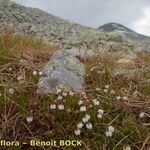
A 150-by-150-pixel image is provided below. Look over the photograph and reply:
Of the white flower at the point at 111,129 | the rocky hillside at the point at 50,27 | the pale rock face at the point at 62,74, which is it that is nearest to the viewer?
the white flower at the point at 111,129

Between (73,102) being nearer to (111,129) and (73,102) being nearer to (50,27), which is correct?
(111,129)

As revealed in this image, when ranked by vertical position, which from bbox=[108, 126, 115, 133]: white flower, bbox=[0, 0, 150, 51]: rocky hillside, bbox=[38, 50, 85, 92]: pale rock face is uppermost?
bbox=[38, 50, 85, 92]: pale rock face

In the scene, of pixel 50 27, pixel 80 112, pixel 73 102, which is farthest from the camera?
pixel 50 27

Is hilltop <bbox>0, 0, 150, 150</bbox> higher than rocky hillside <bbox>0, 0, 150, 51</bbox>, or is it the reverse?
hilltop <bbox>0, 0, 150, 150</bbox>

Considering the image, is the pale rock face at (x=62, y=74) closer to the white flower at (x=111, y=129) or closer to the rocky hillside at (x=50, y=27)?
the white flower at (x=111, y=129)

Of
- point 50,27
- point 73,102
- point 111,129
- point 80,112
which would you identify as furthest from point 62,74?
point 50,27

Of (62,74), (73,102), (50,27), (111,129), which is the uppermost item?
(62,74)

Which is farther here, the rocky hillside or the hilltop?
the rocky hillside

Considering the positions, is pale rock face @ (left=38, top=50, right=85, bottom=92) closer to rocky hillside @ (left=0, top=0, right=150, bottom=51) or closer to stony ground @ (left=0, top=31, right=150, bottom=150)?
stony ground @ (left=0, top=31, right=150, bottom=150)

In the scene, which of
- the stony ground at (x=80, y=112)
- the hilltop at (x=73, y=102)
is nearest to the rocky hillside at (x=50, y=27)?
the hilltop at (x=73, y=102)

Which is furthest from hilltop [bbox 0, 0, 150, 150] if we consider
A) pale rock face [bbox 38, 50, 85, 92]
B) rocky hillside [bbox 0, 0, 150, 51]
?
rocky hillside [bbox 0, 0, 150, 51]

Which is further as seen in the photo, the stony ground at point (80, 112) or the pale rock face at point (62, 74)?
the pale rock face at point (62, 74)

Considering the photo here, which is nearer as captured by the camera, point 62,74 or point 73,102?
point 73,102
